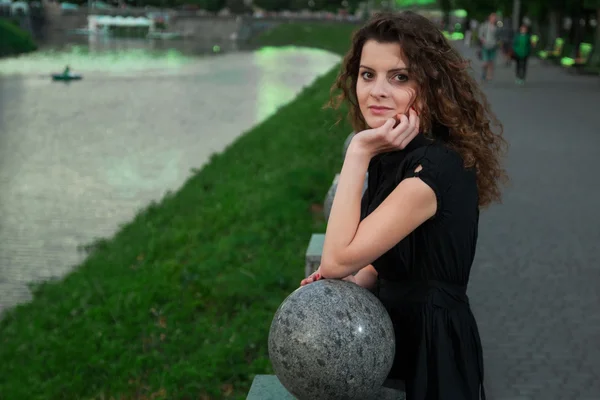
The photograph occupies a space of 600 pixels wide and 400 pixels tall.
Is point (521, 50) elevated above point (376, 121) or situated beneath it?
situated beneath

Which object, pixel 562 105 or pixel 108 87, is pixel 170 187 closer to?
pixel 562 105

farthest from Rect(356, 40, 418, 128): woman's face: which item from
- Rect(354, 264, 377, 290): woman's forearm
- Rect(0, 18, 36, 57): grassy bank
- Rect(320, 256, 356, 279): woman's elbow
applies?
Rect(0, 18, 36, 57): grassy bank

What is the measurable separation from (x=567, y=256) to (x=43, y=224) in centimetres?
665

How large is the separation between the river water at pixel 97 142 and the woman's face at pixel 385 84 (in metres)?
6.65

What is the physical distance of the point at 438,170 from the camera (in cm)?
277

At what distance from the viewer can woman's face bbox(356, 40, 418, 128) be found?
113 inches

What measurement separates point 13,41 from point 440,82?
193ft

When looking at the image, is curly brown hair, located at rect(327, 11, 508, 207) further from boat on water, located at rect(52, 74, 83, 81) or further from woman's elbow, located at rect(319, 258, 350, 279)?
boat on water, located at rect(52, 74, 83, 81)

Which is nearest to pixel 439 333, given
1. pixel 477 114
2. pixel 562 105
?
pixel 477 114

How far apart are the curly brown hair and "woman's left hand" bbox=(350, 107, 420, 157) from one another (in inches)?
2.2

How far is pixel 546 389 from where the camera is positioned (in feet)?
16.1

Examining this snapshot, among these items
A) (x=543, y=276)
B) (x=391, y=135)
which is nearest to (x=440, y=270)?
(x=391, y=135)

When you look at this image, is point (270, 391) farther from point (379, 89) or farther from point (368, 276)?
point (379, 89)

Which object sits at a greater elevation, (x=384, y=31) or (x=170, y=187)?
(x=384, y=31)
